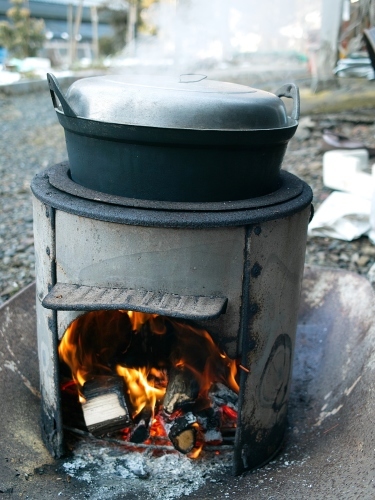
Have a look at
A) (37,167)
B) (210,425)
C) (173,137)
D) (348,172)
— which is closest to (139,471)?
(210,425)

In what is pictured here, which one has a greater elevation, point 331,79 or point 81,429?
point 331,79

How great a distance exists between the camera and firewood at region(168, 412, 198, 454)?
6.16 ft

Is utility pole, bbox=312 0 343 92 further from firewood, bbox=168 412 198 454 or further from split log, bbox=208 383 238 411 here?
firewood, bbox=168 412 198 454

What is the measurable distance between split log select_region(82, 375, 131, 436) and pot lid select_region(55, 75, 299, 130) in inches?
38.5

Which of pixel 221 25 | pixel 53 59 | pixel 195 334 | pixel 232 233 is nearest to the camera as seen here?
pixel 232 233

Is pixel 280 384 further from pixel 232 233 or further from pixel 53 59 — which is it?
pixel 53 59

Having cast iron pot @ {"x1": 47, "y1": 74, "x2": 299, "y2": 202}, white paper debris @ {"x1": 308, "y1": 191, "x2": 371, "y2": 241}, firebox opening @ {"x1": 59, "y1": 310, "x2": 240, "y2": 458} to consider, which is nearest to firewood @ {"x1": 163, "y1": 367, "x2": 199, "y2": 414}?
firebox opening @ {"x1": 59, "y1": 310, "x2": 240, "y2": 458}

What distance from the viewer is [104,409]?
195 cm

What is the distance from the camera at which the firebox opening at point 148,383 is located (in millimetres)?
1955

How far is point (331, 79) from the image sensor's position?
26.4 feet

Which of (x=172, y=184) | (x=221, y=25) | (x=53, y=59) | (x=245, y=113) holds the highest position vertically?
(x=221, y=25)

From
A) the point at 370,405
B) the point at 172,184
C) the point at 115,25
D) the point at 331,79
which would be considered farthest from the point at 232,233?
the point at 115,25

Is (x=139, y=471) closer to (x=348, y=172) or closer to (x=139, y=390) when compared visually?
(x=139, y=390)

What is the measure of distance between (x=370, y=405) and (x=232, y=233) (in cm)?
83
